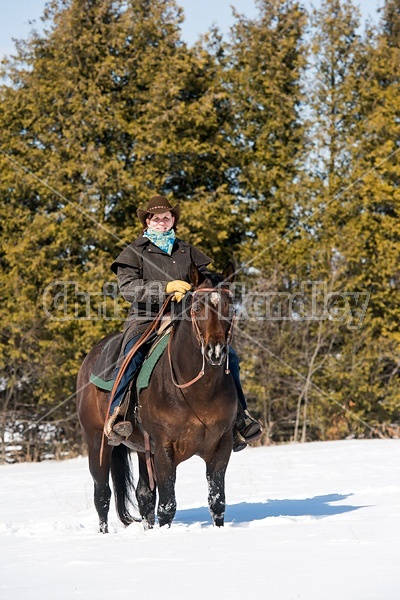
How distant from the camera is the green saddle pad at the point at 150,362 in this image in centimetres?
778

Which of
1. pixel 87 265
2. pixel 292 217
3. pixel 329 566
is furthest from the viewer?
pixel 292 217

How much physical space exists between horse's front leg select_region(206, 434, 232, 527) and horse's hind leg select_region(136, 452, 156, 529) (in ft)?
3.36

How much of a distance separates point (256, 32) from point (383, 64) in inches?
128

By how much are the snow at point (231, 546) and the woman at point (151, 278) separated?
0.89 meters

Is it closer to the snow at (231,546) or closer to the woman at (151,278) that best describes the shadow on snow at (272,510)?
the snow at (231,546)

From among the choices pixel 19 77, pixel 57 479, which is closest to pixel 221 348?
pixel 57 479

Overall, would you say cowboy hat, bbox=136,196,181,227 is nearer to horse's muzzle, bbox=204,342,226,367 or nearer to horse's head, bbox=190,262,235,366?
horse's head, bbox=190,262,235,366

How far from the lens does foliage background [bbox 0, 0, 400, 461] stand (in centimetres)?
2069

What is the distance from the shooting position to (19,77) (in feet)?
72.8

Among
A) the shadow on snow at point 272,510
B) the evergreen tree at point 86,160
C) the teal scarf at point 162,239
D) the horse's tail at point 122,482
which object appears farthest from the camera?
the evergreen tree at point 86,160

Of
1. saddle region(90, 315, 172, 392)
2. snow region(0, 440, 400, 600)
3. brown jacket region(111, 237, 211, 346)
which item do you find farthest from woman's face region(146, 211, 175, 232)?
snow region(0, 440, 400, 600)

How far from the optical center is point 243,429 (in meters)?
8.10

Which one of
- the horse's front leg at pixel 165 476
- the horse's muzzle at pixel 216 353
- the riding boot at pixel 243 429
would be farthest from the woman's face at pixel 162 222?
the horse's front leg at pixel 165 476

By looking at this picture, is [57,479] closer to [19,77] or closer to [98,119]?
[98,119]
